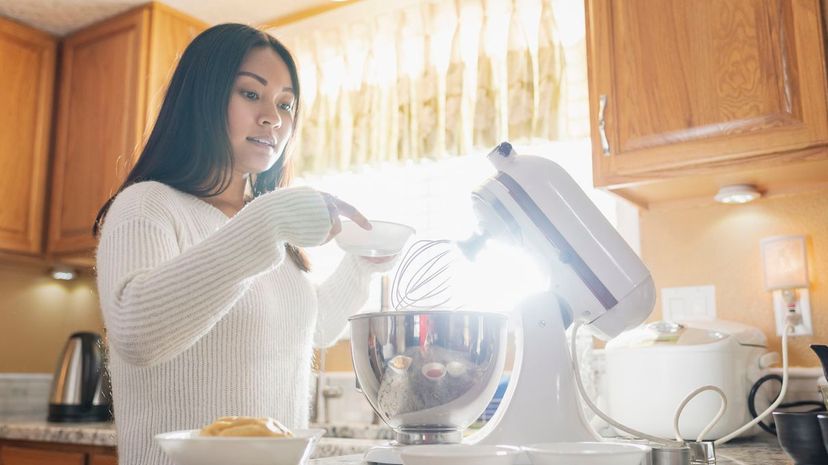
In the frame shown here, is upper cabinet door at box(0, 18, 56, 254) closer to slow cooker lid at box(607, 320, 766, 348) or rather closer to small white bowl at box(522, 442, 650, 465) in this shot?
slow cooker lid at box(607, 320, 766, 348)

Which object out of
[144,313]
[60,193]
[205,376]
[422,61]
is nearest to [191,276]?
[144,313]

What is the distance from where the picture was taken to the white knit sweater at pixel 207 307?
0.92m

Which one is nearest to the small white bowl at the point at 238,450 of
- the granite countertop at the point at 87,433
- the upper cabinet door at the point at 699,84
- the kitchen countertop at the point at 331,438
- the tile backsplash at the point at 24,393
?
the kitchen countertop at the point at 331,438

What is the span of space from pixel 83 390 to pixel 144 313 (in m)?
1.72

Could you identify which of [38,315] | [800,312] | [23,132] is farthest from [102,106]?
[800,312]

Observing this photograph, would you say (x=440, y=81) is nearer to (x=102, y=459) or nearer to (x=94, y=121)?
(x=94, y=121)

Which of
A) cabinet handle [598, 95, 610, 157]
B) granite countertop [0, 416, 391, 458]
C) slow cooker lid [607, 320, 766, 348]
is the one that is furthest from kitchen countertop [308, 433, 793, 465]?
granite countertop [0, 416, 391, 458]

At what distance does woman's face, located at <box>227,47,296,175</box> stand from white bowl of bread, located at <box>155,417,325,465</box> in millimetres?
690

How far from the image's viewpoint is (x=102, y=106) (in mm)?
2727

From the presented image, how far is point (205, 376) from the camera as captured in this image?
3.65 feet

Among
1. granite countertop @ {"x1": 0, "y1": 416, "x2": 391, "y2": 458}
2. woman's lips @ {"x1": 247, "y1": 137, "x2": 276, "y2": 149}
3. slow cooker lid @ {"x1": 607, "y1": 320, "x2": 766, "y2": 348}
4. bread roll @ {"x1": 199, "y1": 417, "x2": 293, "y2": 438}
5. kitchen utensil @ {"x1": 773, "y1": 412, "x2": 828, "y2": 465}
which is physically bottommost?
granite countertop @ {"x1": 0, "y1": 416, "x2": 391, "y2": 458}

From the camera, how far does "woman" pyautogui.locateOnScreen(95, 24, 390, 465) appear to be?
92cm

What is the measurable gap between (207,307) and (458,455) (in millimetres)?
440

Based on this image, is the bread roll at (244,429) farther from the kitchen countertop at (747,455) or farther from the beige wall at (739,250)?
the beige wall at (739,250)
